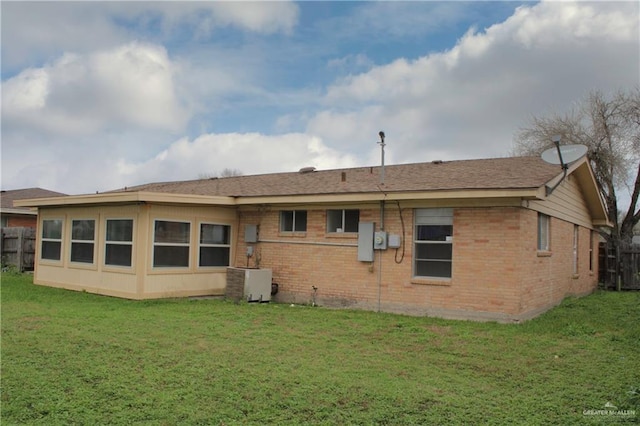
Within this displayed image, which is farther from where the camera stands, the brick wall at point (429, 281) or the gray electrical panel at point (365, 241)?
the gray electrical panel at point (365, 241)

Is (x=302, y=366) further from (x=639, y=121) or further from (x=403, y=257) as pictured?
(x=639, y=121)

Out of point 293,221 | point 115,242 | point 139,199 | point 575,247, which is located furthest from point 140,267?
point 575,247

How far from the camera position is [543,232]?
12.4m

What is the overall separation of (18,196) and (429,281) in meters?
24.3

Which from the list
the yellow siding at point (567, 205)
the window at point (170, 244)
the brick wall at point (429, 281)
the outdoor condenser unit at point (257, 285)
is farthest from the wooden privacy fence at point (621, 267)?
the window at point (170, 244)

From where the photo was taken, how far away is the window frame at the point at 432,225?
11.2 m

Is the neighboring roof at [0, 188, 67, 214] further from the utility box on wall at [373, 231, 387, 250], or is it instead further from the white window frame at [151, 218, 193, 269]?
the utility box on wall at [373, 231, 387, 250]

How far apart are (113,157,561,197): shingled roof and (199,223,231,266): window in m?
1.07

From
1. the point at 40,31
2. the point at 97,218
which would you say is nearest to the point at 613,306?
the point at 97,218

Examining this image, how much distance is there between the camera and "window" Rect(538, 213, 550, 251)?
12055 millimetres

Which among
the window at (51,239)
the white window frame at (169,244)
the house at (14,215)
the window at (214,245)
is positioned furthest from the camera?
the house at (14,215)

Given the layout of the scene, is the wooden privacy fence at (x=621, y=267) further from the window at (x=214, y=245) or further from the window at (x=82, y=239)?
the window at (x=82, y=239)

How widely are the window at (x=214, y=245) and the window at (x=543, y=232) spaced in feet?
25.7

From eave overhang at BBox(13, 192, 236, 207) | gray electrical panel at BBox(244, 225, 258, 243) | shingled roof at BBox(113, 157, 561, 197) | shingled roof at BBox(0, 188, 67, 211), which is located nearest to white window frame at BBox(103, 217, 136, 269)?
eave overhang at BBox(13, 192, 236, 207)
